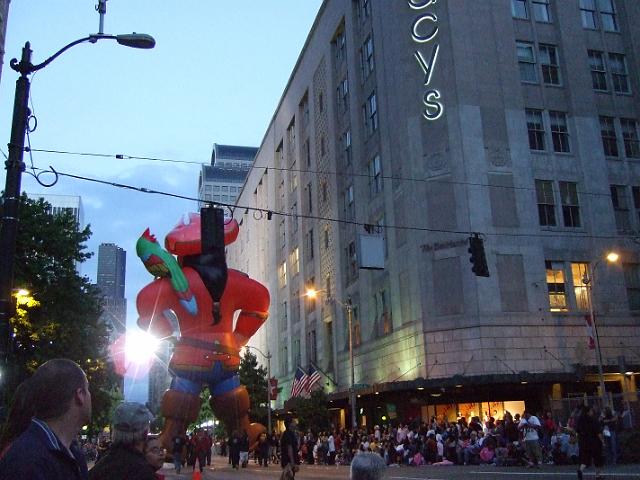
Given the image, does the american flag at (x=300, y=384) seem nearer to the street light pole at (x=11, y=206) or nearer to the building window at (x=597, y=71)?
the building window at (x=597, y=71)

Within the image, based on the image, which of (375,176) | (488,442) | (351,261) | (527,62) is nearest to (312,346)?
(351,261)

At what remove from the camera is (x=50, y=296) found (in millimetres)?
35312

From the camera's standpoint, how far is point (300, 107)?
59219mm

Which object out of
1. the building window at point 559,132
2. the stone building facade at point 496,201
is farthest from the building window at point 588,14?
the building window at point 559,132

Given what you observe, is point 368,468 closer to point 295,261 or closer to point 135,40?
point 135,40

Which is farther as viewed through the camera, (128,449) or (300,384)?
(300,384)

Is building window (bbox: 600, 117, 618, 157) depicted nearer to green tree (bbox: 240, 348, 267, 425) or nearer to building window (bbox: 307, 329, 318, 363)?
building window (bbox: 307, 329, 318, 363)

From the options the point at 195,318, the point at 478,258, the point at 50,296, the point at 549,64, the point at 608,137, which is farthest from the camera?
the point at 549,64

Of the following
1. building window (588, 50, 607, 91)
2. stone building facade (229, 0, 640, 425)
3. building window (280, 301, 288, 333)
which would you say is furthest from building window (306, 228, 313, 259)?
building window (588, 50, 607, 91)

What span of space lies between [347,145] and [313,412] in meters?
17.1

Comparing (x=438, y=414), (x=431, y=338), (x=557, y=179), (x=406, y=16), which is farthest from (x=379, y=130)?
(x=438, y=414)

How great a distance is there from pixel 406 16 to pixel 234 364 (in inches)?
1000

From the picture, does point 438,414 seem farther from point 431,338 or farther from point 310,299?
point 310,299

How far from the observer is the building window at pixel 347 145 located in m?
45.4
